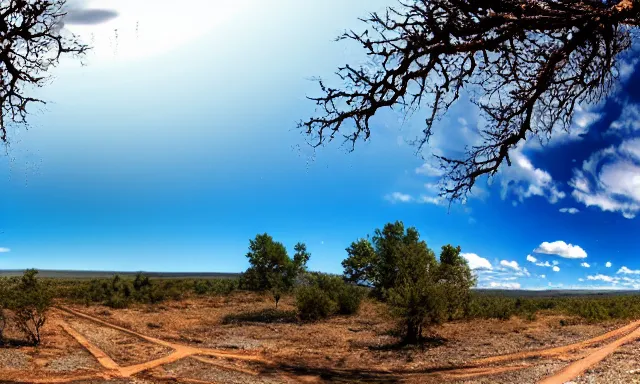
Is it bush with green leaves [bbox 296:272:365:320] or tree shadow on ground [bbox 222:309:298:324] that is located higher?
bush with green leaves [bbox 296:272:365:320]

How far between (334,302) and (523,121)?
21.3m

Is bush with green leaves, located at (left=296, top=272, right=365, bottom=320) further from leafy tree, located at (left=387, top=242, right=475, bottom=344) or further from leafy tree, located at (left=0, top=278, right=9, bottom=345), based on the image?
leafy tree, located at (left=0, top=278, right=9, bottom=345)

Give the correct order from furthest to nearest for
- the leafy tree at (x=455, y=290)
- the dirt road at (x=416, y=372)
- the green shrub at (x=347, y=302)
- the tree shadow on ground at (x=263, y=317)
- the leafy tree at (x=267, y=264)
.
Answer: the leafy tree at (x=267, y=264) < the green shrub at (x=347, y=302) < the tree shadow on ground at (x=263, y=317) < the leafy tree at (x=455, y=290) < the dirt road at (x=416, y=372)

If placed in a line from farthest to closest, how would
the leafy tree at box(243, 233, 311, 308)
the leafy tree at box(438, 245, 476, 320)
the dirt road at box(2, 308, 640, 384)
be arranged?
1. the leafy tree at box(243, 233, 311, 308)
2. the leafy tree at box(438, 245, 476, 320)
3. the dirt road at box(2, 308, 640, 384)

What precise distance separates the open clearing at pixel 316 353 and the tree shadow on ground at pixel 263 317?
492mm

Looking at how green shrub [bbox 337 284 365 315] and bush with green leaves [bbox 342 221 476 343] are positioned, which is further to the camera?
green shrub [bbox 337 284 365 315]

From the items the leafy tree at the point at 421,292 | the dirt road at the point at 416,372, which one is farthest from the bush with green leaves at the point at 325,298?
the dirt road at the point at 416,372

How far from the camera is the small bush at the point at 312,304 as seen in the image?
2683cm

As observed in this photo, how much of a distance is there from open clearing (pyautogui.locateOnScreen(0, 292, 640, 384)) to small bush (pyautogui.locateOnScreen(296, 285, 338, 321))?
129 centimetres

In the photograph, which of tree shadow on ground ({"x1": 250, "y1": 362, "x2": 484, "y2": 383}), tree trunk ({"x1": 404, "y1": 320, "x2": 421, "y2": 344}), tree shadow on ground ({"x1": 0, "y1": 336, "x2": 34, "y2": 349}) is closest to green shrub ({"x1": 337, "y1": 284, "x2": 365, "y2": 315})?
tree trunk ({"x1": 404, "y1": 320, "x2": 421, "y2": 344})

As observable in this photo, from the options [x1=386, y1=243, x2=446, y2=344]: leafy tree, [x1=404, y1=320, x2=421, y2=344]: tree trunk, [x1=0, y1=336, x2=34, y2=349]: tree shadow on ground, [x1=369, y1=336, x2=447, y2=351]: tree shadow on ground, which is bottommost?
[x1=0, y1=336, x2=34, y2=349]: tree shadow on ground

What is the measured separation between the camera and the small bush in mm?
26828

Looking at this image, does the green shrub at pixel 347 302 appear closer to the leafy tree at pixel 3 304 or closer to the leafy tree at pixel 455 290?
the leafy tree at pixel 455 290

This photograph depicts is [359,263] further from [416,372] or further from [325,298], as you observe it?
[416,372]
